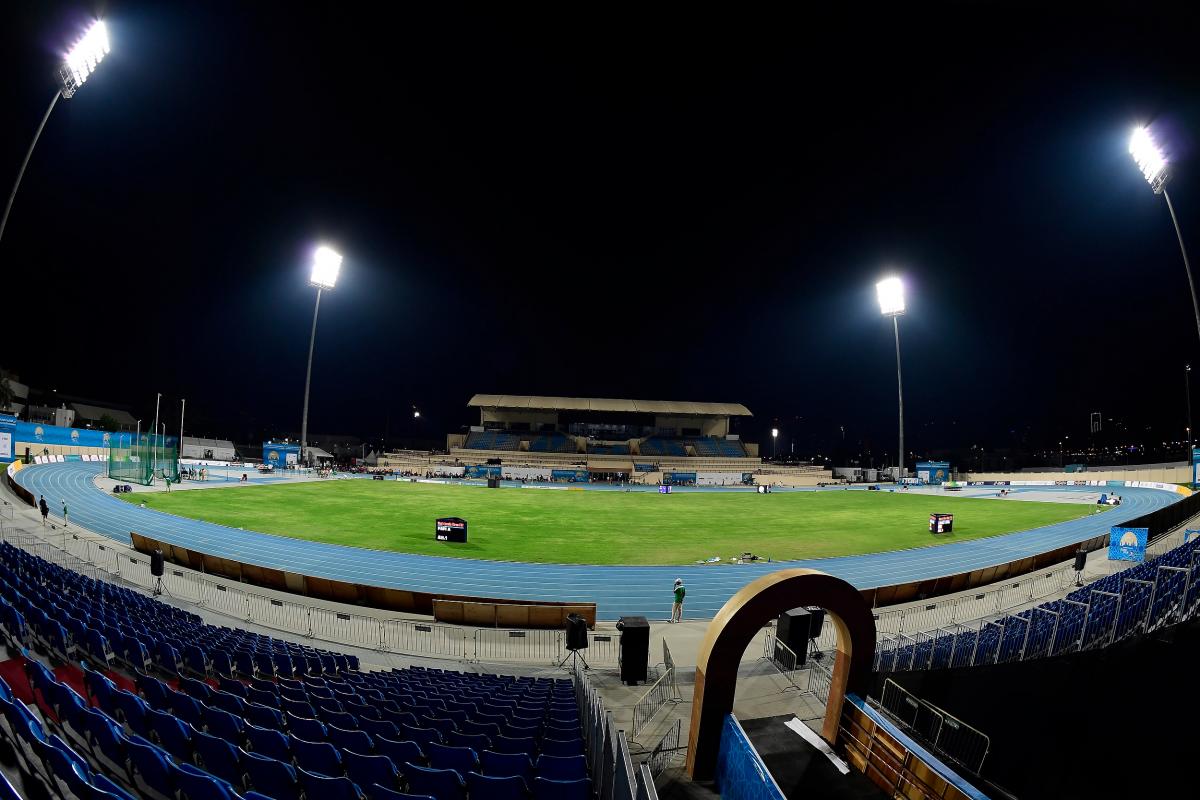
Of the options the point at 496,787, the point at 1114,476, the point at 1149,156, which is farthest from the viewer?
the point at 1114,476

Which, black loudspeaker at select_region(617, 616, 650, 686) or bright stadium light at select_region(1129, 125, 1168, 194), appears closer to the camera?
black loudspeaker at select_region(617, 616, 650, 686)

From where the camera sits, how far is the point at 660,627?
15.4 m

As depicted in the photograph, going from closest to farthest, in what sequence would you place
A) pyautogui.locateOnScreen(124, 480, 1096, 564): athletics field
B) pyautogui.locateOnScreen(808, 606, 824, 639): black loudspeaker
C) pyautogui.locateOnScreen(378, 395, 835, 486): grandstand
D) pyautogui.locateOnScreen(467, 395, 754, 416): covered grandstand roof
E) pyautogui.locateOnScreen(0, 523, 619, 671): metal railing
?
pyautogui.locateOnScreen(808, 606, 824, 639): black loudspeaker → pyautogui.locateOnScreen(0, 523, 619, 671): metal railing → pyautogui.locateOnScreen(124, 480, 1096, 564): athletics field → pyautogui.locateOnScreen(378, 395, 835, 486): grandstand → pyautogui.locateOnScreen(467, 395, 754, 416): covered grandstand roof

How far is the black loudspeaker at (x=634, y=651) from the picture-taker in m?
11.3

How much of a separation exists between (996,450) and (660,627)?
5455 inches

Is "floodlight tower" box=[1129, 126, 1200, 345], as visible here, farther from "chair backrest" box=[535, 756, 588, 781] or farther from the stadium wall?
the stadium wall

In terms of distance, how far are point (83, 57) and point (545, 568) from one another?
30442 millimetres

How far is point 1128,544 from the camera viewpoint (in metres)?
21.4

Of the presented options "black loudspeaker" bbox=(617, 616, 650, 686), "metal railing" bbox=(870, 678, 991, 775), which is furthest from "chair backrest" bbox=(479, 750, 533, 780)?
"black loudspeaker" bbox=(617, 616, 650, 686)

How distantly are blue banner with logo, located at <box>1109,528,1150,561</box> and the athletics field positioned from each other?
7.99 m

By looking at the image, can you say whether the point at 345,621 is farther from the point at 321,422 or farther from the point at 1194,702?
the point at 321,422

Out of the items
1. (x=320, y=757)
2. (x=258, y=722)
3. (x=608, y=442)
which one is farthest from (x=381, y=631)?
(x=608, y=442)

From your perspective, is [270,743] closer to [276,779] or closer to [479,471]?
[276,779]

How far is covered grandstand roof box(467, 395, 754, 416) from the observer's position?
98125mm
